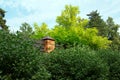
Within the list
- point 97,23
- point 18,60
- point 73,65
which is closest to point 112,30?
point 97,23

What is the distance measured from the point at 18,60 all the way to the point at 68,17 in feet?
114

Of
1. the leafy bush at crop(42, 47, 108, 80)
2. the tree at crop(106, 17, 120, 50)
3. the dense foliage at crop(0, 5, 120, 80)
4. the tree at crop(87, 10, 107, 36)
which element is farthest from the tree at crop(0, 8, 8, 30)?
the leafy bush at crop(42, 47, 108, 80)

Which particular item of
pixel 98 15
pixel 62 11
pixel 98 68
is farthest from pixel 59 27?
pixel 98 68

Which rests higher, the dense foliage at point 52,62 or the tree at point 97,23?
the tree at point 97,23

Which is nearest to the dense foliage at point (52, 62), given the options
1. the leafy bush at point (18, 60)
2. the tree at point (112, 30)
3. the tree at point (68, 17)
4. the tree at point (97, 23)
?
the leafy bush at point (18, 60)

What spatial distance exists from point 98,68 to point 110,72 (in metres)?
1.94

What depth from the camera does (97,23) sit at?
60.2 meters

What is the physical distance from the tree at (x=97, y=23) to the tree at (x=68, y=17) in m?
15.3

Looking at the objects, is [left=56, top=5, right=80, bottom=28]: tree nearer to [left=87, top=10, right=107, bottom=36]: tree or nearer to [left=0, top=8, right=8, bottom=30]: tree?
[left=0, top=8, right=8, bottom=30]: tree

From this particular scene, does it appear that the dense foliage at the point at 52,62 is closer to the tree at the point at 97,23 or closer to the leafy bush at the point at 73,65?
the leafy bush at the point at 73,65

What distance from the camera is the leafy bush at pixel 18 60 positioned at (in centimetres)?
839

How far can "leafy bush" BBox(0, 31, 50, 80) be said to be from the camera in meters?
8.39

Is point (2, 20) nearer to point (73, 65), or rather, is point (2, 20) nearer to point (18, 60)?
point (73, 65)

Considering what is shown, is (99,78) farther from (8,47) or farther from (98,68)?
(8,47)
